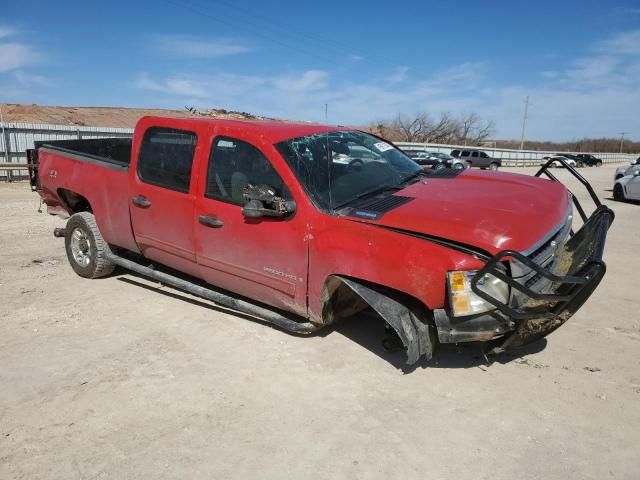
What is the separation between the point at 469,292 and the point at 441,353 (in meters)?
1.11

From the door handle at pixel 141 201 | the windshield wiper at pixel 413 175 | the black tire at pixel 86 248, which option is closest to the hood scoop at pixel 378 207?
the windshield wiper at pixel 413 175

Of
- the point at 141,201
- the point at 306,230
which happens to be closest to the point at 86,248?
the point at 141,201

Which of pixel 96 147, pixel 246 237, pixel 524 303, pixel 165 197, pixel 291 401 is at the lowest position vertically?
pixel 291 401

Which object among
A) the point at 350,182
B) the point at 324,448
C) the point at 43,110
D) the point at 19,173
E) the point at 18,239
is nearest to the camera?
the point at 324,448

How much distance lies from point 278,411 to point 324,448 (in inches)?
18.4

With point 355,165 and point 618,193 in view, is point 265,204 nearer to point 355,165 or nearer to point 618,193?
point 355,165

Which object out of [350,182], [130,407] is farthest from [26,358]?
[350,182]

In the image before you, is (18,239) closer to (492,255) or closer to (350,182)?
(350,182)

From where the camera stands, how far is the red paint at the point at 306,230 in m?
3.06

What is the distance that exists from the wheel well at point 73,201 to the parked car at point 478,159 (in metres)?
33.3

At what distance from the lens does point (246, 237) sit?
3.90m

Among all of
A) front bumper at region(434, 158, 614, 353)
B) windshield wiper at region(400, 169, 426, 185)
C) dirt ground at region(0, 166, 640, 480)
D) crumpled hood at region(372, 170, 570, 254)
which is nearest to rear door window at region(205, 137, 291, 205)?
crumpled hood at region(372, 170, 570, 254)

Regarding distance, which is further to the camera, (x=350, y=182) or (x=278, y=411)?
(x=350, y=182)

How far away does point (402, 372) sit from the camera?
3609 mm
